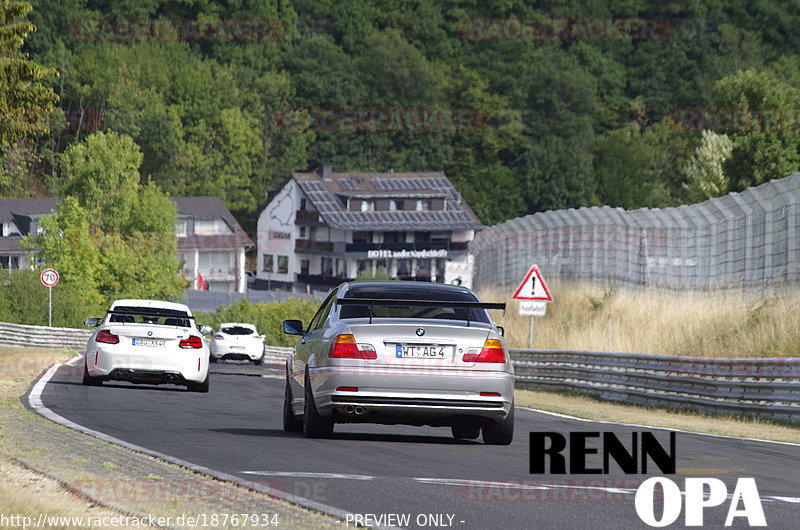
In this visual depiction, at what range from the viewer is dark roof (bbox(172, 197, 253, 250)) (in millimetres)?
116812

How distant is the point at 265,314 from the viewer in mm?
90875

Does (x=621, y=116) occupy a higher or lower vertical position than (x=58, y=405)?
higher

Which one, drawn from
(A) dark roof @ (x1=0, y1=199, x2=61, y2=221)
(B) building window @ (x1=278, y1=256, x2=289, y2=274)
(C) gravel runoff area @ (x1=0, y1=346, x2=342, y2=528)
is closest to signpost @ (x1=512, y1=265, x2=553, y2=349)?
(C) gravel runoff area @ (x1=0, y1=346, x2=342, y2=528)

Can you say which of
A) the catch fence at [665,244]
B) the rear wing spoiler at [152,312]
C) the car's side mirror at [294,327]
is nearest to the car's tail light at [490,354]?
the car's side mirror at [294,327]

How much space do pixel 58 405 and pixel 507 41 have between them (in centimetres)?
13723

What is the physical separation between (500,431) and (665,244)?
846 inches

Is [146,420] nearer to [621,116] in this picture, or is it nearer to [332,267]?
[332,267]

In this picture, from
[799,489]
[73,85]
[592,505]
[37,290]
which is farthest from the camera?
[73,85]

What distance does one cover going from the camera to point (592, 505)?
8.52 metres

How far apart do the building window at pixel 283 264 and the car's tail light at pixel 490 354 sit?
4434 inches

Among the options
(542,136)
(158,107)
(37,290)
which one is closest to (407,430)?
(37,290)

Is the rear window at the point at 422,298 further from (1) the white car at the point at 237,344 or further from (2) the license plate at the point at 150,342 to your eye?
(1) the white car at the point at 237,344

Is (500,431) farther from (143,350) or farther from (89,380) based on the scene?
(89,380)

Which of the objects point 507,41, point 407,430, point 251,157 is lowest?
point 407,430
